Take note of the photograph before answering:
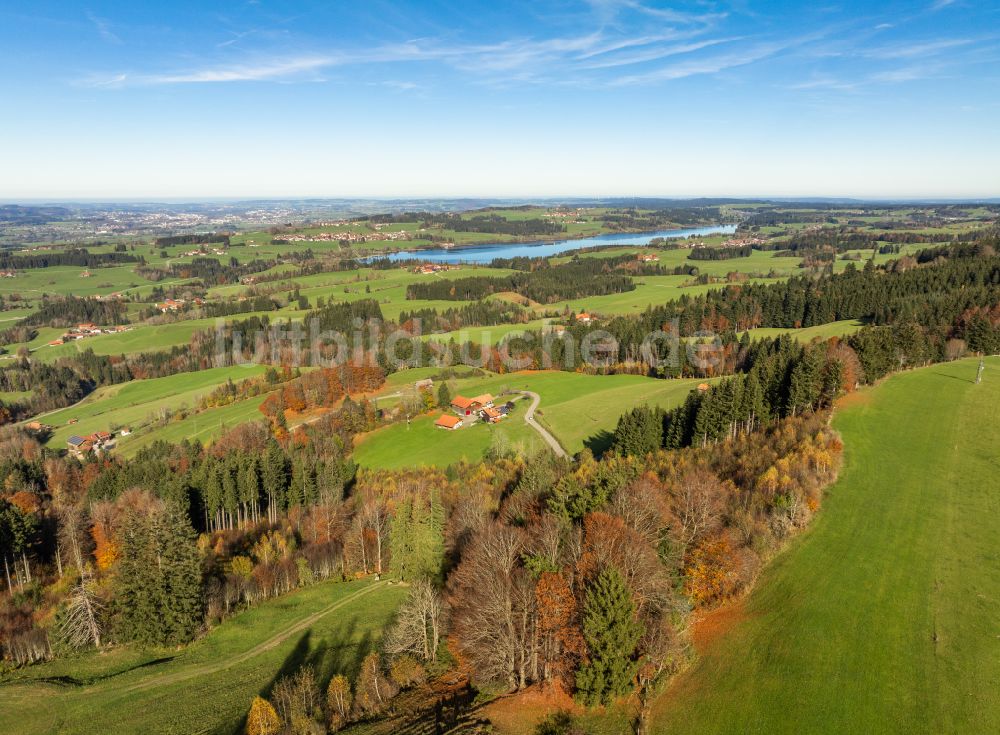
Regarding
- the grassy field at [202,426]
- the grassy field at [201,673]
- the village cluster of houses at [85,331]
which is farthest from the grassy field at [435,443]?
the village cluster of houses at [85,331]

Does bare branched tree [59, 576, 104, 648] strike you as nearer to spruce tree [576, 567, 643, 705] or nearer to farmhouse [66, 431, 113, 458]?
spruce tree [576, 567, 643, 705]

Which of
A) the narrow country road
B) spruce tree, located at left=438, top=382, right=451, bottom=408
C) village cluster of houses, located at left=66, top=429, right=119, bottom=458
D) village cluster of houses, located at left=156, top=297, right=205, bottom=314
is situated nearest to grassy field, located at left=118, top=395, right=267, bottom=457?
village cluster of houses, located at left=66, top=429, right=119, bottom=458

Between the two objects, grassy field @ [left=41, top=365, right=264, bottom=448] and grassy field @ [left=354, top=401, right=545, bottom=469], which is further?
grassy field @ [left=41, top=365, right=264, bottom=448]

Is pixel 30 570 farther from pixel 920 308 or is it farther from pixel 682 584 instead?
pixel 920 308

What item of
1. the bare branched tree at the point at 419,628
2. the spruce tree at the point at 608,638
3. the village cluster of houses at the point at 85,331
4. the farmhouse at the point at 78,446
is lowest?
the farmhouse at the point at 78,446

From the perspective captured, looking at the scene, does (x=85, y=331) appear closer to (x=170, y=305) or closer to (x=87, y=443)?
(x=170, y=305)

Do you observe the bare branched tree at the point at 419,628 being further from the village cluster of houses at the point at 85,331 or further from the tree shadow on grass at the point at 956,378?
the village cluster of houses at the point at 85,331

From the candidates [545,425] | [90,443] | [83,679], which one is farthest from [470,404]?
[90,443]
